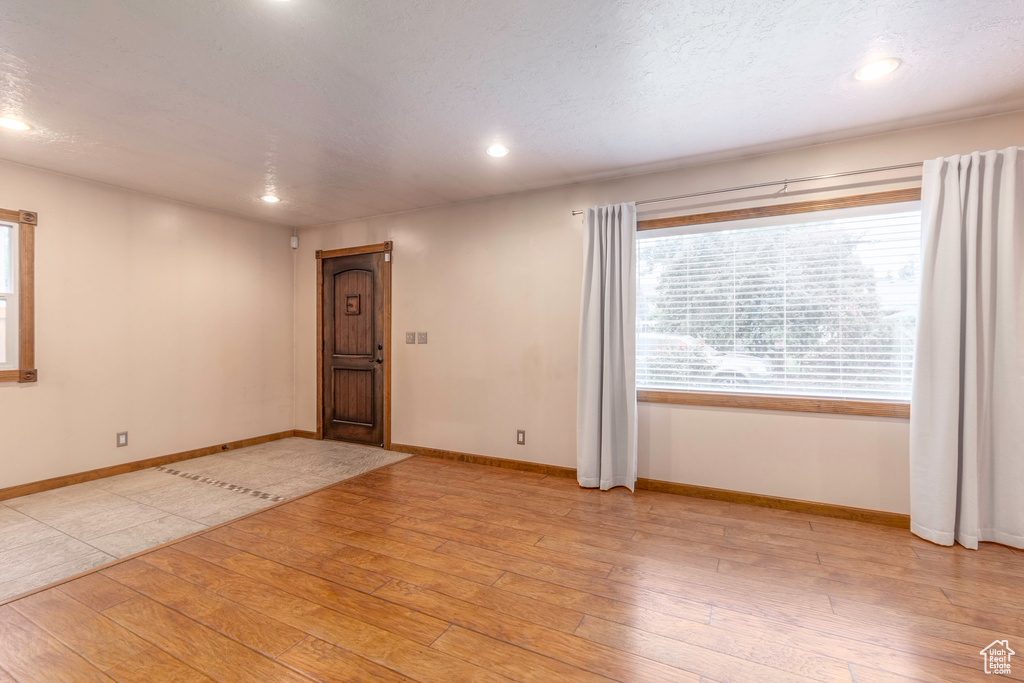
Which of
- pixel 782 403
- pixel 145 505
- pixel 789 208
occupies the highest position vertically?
pixel 789 208

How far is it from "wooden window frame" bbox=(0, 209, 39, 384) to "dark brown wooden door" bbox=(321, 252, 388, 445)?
246cm

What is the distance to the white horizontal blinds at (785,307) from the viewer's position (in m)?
3.12

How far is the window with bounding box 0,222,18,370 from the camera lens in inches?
140

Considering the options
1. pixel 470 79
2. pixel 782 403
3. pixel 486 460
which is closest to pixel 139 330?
pixel 486 460

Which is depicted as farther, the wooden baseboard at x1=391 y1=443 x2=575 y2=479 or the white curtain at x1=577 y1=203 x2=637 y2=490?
the wooden baseboard at x1=391 y1=443 x2=575 y2=479

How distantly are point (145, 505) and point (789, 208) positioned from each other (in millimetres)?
5099

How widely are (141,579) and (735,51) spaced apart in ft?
12.7

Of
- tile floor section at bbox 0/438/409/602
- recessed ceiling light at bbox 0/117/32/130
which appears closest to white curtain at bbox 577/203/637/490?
tile floor section at bbox 0/438/409/602

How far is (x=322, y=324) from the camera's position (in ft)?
18.4

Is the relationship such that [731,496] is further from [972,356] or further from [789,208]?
[789,208]

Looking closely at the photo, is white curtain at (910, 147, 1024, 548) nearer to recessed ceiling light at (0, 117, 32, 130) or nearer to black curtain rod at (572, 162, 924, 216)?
black curtain rod at (572, 162, 924, 216)

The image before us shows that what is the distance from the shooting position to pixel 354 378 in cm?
539

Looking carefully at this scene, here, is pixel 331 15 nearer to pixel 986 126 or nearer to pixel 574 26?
pixel 574 26

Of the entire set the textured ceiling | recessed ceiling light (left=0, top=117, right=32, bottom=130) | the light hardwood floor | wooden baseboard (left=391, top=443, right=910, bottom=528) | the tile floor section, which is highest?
the textured ceiling
